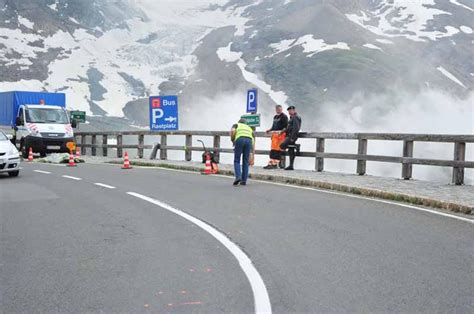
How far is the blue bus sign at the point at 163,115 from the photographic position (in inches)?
869

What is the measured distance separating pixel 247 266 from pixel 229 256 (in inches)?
18.9

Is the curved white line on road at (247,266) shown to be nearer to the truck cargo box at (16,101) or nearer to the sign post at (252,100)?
the sign post at (252,100)

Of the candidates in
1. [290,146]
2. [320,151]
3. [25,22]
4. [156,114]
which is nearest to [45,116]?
[156,114]

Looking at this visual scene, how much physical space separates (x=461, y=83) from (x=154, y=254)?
9417 cm

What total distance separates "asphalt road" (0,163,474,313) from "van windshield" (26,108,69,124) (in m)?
16.4

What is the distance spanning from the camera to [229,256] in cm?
602

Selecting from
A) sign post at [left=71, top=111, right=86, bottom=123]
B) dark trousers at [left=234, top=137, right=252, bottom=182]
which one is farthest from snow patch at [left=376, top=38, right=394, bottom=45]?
dark trousers at [left=234, top=137, right=252, bottom=182]

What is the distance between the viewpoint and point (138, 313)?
13.7 feet

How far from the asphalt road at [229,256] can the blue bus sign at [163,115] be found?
1152cm

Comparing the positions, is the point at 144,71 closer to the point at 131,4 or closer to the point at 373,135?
the point at 131,4

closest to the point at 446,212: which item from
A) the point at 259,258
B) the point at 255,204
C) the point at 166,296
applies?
the point at 255,204

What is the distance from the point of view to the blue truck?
25469 mm

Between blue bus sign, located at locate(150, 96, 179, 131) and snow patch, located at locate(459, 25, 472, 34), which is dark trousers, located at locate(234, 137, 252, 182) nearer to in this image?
blue bus sign, located at locate(150, 96, 179, 131)

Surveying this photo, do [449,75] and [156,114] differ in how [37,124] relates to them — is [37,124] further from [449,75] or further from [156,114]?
[449,75]
